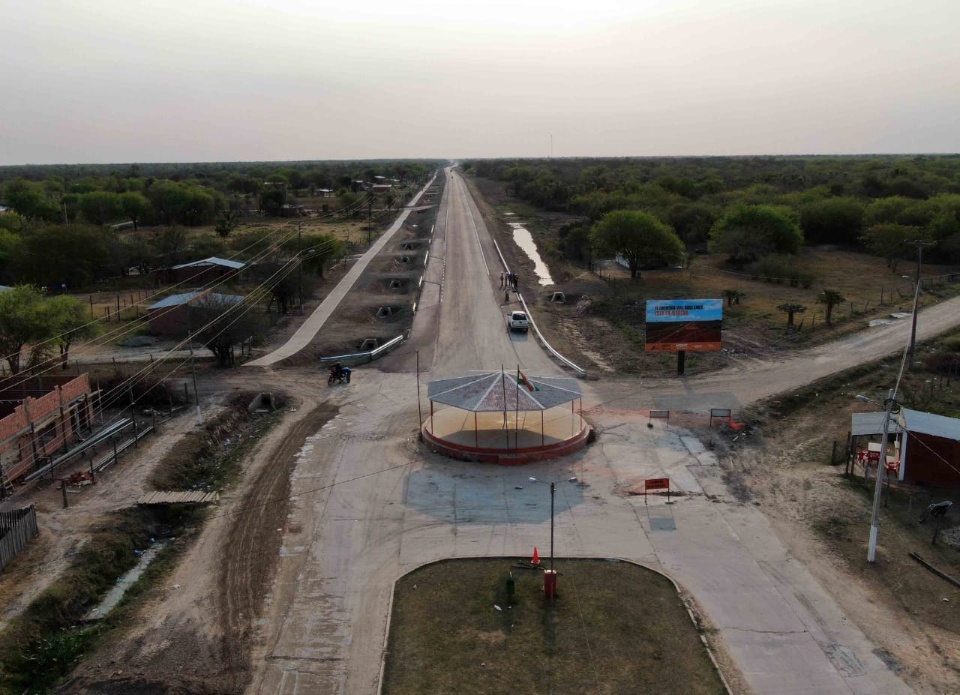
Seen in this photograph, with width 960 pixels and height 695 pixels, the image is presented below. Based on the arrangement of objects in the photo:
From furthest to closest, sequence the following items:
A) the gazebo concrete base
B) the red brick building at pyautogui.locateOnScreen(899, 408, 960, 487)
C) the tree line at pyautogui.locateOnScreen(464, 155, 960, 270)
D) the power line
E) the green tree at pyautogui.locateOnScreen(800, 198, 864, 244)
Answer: the green tree at pyautogui.locateOnScreen(800, 198, 864, 244), the tree line at pyautogui.locateOnScreen(464, 155, 960, 270), the power line, the gazebo concrete base, the red brick building at pyautogui.locateOnScreen(899, 408, 960, 487)

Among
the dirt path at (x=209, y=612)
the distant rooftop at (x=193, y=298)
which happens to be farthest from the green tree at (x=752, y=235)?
the dirt path at (x=209, y=612)

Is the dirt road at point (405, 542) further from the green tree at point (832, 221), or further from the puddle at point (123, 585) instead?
the green tree at point (832, 221)

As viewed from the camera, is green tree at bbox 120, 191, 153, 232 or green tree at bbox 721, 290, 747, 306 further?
green tree at bbox 120, 191, 153, 232

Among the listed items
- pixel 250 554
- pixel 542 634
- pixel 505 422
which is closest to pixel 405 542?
pixel 250 554

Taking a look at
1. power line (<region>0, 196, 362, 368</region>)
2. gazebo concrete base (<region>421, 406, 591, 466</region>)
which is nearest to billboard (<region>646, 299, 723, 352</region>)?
gazebo concrete base (<region>421, 406, 591, 466</region>)

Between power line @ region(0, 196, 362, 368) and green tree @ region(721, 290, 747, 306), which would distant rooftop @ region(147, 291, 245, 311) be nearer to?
power line @ region(0, 196, 362, 368)

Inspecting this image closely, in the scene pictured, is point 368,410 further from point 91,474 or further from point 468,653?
point 468,653
